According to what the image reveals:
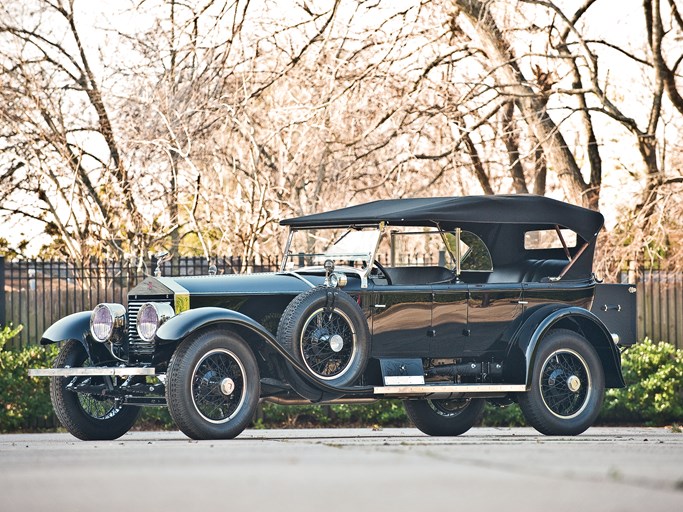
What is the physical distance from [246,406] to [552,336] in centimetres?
317

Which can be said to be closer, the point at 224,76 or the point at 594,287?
the point at 594,287

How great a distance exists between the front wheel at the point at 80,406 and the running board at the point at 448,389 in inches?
96.8

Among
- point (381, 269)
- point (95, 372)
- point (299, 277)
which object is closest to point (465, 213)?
point (381, 269)

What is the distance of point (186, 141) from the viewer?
61.7 feet

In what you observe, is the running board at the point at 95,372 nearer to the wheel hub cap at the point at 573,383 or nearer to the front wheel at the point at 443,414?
the front wheel at the point at 443,414

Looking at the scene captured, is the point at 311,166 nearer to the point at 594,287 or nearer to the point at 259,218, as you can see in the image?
the point at 259,218

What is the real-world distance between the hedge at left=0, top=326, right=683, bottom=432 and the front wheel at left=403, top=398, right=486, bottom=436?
332 centimetres

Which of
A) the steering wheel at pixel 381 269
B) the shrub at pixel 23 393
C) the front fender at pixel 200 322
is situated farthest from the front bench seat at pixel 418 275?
the shrub at pixel 23 393

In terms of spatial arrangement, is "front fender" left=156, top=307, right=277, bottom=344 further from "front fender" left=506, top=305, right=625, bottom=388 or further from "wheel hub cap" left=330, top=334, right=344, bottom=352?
"front fender" left=506, top=305, right=625, bottom=388

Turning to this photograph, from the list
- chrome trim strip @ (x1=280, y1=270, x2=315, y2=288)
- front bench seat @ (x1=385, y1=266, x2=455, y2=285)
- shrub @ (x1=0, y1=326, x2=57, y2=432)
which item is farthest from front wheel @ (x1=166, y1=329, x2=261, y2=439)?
shrub @ (x1=0, y1=326, x2=57, y2=432)

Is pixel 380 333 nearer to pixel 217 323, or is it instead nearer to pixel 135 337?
pixel 217 323

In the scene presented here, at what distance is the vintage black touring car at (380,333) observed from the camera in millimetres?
9281

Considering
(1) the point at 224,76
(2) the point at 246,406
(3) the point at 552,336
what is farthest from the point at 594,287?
(1) the point at 224,76

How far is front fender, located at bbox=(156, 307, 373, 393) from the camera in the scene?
29.5 ft
